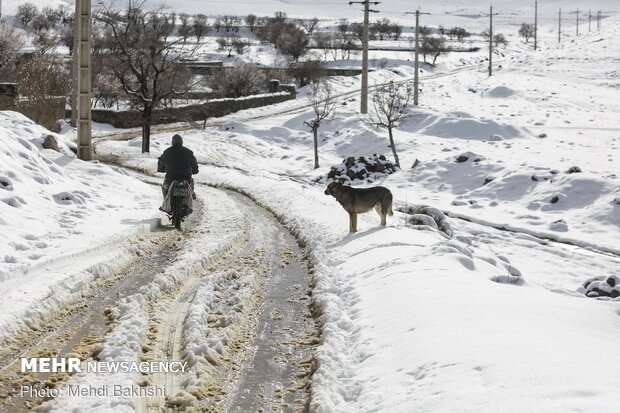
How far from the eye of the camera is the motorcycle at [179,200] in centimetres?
1304

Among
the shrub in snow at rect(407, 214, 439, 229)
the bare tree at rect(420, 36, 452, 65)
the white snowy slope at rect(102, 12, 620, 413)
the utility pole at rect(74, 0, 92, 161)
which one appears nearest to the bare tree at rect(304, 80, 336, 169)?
the white snowy slope at rect(102, 12, 620, 413)

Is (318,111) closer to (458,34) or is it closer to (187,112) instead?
(187,112)

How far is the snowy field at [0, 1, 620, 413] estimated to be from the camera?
16.6ft

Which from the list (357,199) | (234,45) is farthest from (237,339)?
(234,45)

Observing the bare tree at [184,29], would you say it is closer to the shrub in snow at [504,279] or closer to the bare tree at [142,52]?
the bare tree at [142,52]

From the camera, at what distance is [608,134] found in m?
37.3

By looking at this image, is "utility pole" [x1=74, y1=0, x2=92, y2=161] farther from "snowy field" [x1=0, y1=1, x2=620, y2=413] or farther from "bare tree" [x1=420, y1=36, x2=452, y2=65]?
"bare tree" [x1=420, y1=36, x2=452, y2=65]

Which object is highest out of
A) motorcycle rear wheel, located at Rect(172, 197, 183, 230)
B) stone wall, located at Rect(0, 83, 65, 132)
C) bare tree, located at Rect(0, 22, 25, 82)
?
bare tree, located at Rect(0, 22, 25, 82)

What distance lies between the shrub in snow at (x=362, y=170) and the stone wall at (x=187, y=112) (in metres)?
14.8

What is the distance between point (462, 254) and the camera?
33.1 ft

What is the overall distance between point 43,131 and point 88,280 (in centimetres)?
1250

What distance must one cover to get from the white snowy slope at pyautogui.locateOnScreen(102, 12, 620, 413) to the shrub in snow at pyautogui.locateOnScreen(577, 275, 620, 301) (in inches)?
30.9

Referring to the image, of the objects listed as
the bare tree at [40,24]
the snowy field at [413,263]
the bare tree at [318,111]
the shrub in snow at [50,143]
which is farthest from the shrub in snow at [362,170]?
the bare tree at [40,24]

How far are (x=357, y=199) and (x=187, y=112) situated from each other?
3528 cm
